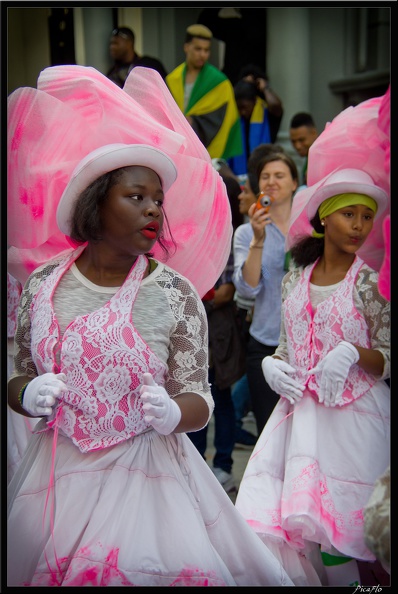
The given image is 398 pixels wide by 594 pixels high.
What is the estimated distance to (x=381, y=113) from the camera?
281 centimetres

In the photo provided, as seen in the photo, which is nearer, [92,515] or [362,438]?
[92,515]

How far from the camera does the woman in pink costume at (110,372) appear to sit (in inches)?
109

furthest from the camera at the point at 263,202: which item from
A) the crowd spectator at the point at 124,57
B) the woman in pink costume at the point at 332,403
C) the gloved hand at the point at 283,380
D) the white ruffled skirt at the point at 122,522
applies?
the crowd spectator at the point at 124,57

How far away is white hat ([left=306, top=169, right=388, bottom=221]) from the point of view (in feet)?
10.9

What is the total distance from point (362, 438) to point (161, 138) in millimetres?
1300

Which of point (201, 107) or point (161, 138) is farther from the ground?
point (201, 107)

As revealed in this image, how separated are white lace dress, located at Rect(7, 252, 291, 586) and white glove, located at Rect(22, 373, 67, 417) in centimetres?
15

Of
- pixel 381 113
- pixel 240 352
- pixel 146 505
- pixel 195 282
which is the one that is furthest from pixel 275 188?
pixel 146 505

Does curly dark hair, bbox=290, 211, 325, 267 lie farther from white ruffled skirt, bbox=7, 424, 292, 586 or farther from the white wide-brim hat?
white ruffled skirt, bbox=7, 424, 292, 586

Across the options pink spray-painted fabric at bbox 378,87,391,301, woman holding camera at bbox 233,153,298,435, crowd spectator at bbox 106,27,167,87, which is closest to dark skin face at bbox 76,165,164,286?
pink spray-painted fabric at bbox 378,87,391,301

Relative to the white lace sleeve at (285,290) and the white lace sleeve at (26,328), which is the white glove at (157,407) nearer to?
the white lace sleeve at (26,328)

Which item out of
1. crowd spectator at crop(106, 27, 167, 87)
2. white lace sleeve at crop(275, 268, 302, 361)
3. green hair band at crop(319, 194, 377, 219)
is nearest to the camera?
green hair band at crop(319, 194, 377, 219)

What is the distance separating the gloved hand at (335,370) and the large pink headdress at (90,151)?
0.51 m

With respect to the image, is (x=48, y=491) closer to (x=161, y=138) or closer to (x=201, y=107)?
(x=161, y=138)
